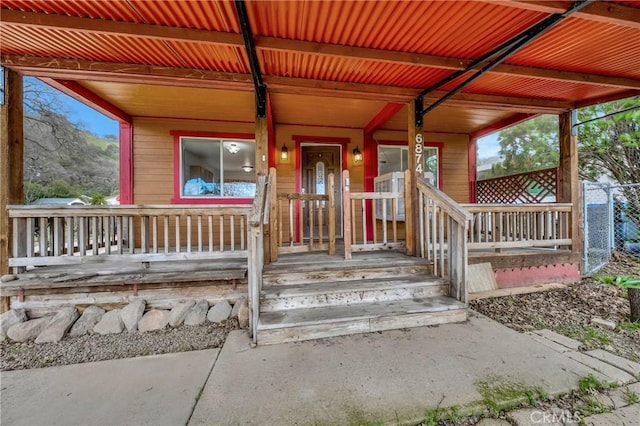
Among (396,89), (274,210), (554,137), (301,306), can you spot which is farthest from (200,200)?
(554,137)

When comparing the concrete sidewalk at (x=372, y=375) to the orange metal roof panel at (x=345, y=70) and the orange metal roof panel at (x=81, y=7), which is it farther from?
the orange metal roof panel at (x=81, y=7)

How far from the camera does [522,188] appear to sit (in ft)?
18.5

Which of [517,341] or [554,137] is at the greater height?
[554,137]

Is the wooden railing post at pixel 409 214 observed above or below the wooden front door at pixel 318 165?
below

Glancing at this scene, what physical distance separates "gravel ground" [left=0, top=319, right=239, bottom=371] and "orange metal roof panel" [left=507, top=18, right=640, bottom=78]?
4.42 meters

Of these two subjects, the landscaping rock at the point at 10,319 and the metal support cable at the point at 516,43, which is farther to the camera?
the landscaping rock at the point at 10,319

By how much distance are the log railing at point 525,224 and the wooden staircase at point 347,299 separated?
163 centimetres

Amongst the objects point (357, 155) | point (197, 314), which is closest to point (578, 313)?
point (357, 155)

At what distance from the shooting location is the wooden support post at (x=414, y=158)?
3.64 meters

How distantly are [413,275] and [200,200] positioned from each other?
14.0 feet

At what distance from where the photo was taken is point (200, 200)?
5281 millimetres

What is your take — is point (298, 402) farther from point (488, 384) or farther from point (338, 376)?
point (488, 384)

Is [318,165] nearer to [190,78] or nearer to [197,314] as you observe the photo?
[190,78]

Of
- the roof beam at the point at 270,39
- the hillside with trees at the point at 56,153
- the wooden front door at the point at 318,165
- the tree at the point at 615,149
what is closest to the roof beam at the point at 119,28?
the roof beam at the point at 270,39
